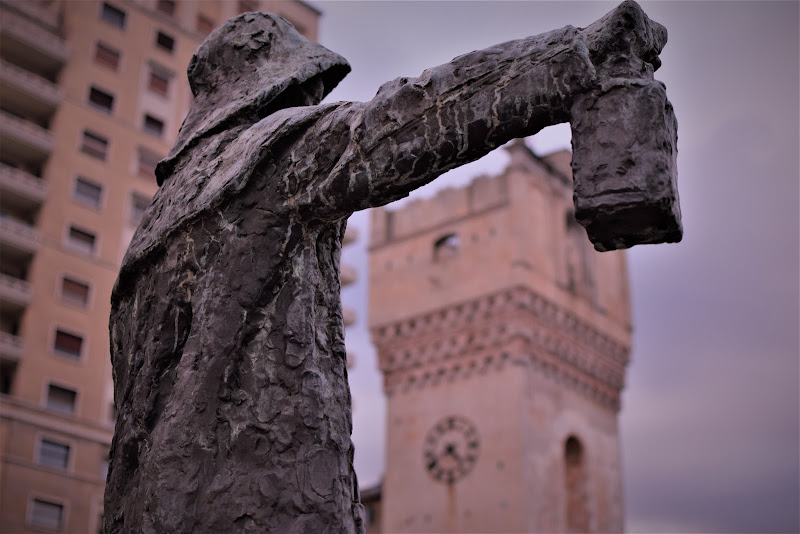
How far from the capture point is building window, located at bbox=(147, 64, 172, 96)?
24.5m

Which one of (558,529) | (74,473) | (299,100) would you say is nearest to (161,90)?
(74,473)

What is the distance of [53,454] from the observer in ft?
66.4

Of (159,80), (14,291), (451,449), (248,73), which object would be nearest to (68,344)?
(14,291)

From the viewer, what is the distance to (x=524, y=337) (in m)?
26.6

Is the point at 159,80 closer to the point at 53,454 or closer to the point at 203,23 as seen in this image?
the point at 203,23

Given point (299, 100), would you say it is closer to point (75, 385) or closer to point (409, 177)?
point (409, 177)

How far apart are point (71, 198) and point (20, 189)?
3.81 ft

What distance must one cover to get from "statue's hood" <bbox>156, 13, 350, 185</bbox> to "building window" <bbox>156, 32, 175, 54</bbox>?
22.6 meters

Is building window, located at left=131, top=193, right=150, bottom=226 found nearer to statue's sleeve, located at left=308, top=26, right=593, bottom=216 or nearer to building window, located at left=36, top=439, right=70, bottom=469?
building window, located at left=36, top=439, right=70, bottom=469

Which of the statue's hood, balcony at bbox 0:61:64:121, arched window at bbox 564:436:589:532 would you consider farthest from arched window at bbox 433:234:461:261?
the statue's hood

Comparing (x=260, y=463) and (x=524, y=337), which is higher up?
(x=524, y=337)

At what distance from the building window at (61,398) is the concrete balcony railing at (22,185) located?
352 cm

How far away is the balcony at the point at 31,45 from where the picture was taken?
22594 millimetres

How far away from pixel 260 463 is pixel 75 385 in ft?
64.0
